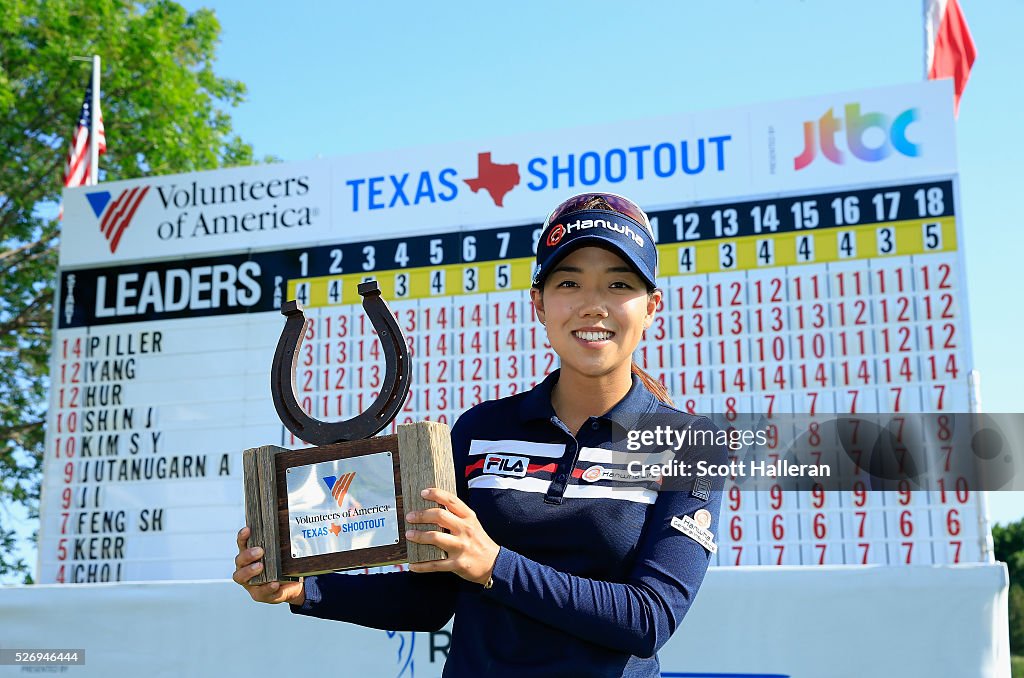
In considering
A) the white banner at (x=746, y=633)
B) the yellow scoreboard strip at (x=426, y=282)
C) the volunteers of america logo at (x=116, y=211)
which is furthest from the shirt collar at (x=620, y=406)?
the volunteers of america logo at (x=116, y=211)

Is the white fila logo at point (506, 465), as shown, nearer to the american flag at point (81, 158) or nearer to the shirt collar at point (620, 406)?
the shirt collar at point (620, 406)

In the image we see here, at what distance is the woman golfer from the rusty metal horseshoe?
0.64 ft

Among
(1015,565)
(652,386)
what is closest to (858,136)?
(652,386)

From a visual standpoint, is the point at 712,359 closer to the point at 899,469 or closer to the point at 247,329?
the point at 899,469

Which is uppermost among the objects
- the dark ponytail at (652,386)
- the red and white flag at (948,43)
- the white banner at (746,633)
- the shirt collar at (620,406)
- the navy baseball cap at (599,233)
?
the red and white flag at (948,43)

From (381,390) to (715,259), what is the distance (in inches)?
153

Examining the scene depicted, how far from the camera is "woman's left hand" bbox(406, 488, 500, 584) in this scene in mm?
1562

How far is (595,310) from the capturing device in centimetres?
186

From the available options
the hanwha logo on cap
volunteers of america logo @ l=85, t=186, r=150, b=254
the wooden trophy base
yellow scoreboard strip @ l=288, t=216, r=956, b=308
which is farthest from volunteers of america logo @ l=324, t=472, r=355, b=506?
volunteers of america logo @ l=85, t=186, r=150, b=254

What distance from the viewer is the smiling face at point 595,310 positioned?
6.09 feet

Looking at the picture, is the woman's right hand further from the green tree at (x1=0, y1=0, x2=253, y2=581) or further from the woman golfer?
the green tree at (x1=0, y1=0, x2=253, y2=581)

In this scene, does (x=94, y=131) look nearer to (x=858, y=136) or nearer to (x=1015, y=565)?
(x=858, y=136)

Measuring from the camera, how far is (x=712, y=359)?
5.39 m

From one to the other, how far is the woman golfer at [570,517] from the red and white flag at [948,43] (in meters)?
Result: 4.74
